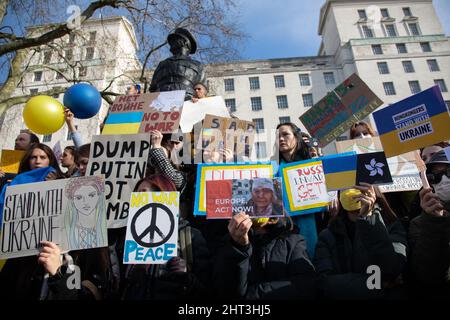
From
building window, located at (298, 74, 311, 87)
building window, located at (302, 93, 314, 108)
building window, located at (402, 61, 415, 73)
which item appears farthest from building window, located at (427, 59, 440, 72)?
building window, located at (302, 93, 314, 108)

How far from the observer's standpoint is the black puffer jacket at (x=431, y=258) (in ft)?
6.06

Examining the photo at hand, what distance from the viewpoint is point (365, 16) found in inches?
1592

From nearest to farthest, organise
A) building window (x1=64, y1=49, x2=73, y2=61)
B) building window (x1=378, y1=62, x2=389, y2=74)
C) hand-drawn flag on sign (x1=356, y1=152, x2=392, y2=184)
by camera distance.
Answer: hand-drawn flag on sign (x1=356, y1=152, x2=392, y2=184) < building window (x1=64, y1=49, x2=73, y2=61) < building window (x1=378, y1=62, x2=389, y2=74)

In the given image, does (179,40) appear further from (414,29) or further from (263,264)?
(414,29)

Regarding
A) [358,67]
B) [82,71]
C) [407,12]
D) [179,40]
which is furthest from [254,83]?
[179,40]

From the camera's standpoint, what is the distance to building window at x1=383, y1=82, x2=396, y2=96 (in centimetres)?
3444

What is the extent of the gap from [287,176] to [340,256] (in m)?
0.80

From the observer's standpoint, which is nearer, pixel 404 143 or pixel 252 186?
pixel 252 186

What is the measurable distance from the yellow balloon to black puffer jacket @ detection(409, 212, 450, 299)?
11.6ft

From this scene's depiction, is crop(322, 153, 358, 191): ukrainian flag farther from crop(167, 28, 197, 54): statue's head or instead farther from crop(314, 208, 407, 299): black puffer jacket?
crop(167, 28, 197, 54): statue's head

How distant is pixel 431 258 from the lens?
1903 millimetres

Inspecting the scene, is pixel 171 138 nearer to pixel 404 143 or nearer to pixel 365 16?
pixel 404 143

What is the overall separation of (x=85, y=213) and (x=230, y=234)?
102 centimetres
